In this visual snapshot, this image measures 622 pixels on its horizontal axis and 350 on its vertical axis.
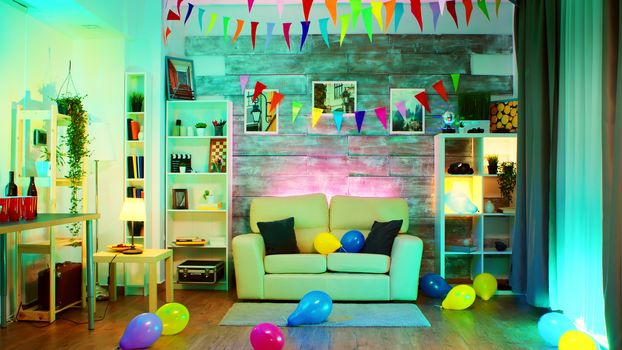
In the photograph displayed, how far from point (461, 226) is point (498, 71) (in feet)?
5.43

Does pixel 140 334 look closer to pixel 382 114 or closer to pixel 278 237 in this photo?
pixel 278 237

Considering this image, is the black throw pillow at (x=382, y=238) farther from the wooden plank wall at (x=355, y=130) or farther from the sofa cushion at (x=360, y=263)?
the wooden plank wall at (x=355, y=130)

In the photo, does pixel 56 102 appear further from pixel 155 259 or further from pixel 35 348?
pixel 35 348

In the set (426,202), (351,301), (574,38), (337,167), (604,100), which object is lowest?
(351,301)

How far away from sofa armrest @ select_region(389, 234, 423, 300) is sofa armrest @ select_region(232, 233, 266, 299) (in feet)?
3.69

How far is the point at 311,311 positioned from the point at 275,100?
2.50m

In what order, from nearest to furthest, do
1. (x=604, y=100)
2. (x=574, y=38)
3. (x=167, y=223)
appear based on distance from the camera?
1. (x=604, y=100)
2. (x=574, y=38)
3. (x=167, y=223)

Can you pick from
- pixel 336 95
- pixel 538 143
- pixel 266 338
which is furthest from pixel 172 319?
pixel 538 143

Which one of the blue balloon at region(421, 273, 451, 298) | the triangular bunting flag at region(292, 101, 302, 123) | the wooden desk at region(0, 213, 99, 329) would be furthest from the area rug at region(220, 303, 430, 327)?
the triangular bunting flag at region(292, 101, 302, 123)

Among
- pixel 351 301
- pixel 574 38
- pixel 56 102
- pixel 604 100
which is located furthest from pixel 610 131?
pixel 56 102

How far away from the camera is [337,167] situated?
5.68m

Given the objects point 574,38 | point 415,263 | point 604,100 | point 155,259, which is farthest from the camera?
point 415,263

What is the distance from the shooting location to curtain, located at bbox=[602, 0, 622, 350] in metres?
3.00

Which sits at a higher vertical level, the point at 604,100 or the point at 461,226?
the point at 604,100
